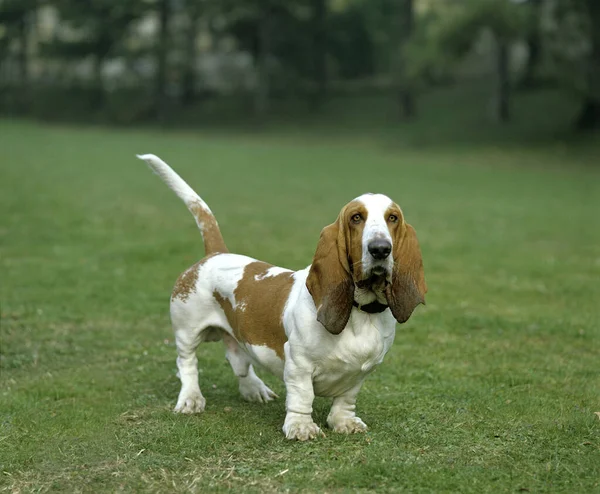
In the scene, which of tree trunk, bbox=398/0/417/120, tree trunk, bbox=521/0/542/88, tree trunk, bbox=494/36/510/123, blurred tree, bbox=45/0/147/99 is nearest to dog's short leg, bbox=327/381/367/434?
tree trunk, bbox=521/0/542/88

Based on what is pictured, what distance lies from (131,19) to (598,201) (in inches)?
1853

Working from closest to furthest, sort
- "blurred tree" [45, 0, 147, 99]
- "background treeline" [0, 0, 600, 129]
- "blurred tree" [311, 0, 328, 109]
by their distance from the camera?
"background treeline" [0, 0, 600, 129], "blurred tree" [311, 0, 328, 109], "blurred tree" [45, 0, 147, 99]

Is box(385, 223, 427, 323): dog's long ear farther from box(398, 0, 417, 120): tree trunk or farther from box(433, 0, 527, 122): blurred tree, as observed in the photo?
box(398, 0, 417, 120): tree trunk

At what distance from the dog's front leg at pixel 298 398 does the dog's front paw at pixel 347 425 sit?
19 centimetres

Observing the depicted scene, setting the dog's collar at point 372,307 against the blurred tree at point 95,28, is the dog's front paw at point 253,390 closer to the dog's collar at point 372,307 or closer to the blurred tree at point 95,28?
the dog's collar at point 372,307

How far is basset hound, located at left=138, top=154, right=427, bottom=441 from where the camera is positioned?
5.11 meters

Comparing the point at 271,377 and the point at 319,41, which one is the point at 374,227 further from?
the point at 319,41

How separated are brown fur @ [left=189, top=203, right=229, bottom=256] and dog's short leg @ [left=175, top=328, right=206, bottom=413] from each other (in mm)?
676

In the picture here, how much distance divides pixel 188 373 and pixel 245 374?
15.7 inches

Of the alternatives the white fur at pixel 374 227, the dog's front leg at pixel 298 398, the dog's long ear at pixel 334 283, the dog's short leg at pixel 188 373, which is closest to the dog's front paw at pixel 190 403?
the dog's short leg at pixel 188 373

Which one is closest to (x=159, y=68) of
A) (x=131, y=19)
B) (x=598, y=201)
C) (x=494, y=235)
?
(x=131, y=19)

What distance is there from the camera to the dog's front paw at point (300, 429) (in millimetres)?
5422

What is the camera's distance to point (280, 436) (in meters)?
5.56

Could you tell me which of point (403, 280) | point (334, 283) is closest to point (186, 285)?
point (334, 283)
